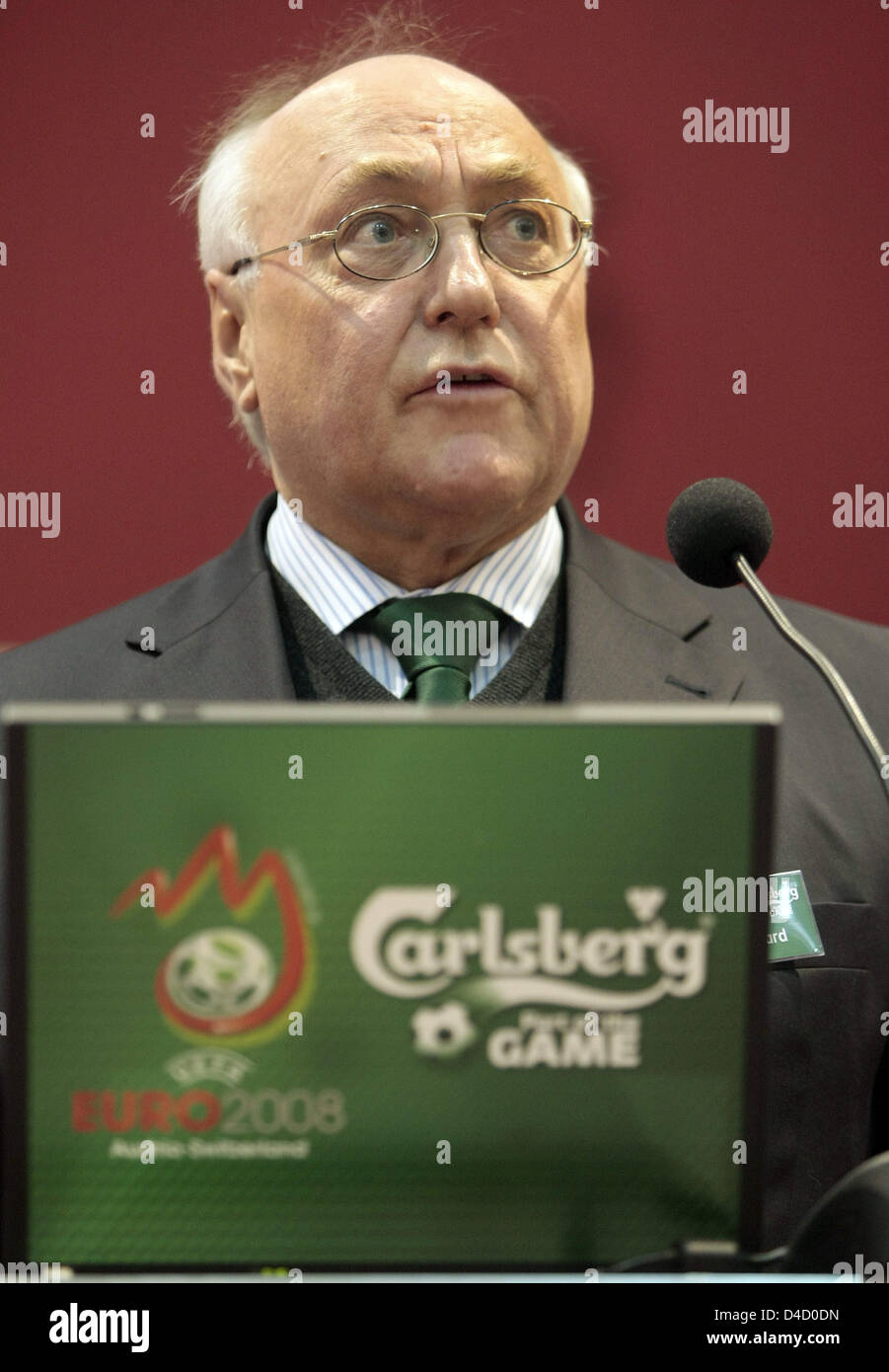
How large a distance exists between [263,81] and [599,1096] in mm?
1428

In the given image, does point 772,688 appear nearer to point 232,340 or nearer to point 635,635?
point 635,635

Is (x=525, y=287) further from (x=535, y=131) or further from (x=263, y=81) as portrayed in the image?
(x=263, y=81)

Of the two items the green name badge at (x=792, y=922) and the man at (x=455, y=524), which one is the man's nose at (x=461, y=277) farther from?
the green name badge at (x=792, y=922)

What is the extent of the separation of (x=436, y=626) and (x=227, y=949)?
886 millimetres

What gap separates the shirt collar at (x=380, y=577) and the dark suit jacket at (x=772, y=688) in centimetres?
4

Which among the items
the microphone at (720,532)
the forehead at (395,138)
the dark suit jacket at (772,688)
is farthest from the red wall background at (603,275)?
the microphone at (720,532)

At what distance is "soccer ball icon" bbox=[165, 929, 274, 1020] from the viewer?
619 millimetres

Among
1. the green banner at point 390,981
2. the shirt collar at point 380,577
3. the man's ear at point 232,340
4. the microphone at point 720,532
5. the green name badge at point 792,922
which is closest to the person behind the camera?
the green banner at point 390,981

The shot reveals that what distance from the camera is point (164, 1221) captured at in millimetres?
634

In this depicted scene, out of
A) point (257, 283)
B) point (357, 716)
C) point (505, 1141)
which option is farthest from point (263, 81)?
point (505, 1141)

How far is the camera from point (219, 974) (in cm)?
62

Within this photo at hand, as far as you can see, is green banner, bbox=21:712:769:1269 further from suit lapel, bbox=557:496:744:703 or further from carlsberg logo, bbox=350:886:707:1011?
suit lapel, bbox=557:496:744:703

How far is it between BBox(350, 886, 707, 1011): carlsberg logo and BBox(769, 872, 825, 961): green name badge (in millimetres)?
689

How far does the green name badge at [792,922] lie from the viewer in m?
1.29
